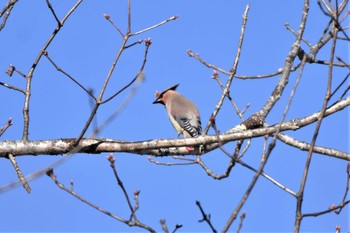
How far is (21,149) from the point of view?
4789 mm

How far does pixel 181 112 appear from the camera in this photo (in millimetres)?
7840

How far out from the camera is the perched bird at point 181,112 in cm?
746

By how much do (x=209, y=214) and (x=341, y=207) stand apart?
2.66 ft

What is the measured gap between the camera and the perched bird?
7.46 m

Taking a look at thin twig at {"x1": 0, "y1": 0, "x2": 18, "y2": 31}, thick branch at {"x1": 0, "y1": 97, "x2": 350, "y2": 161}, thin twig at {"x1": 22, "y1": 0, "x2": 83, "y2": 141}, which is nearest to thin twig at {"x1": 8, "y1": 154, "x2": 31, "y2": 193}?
thick branch at {"x1": 0, "y1": 97, "x2": 350, "y2": 161}

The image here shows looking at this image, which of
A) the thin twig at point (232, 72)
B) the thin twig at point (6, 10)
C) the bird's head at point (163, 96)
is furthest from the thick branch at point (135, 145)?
the bird's head at point (163, 96)

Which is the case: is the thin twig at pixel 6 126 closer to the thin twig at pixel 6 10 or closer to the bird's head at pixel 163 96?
the thin twig at pixel 6 10

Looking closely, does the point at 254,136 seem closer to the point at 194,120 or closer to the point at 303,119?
the point at 303,119

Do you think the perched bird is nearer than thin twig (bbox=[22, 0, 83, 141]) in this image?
No

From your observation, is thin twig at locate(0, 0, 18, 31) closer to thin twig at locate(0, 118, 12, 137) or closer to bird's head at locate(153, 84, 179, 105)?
thin twig at locate(0, 118, 12, 137)

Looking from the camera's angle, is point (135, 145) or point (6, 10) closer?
point (135, 145)

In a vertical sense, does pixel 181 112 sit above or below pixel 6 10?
above

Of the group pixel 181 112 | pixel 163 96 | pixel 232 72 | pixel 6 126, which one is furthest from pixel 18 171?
pixel 163 96

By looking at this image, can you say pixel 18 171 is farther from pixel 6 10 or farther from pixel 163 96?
pixel 163 96
